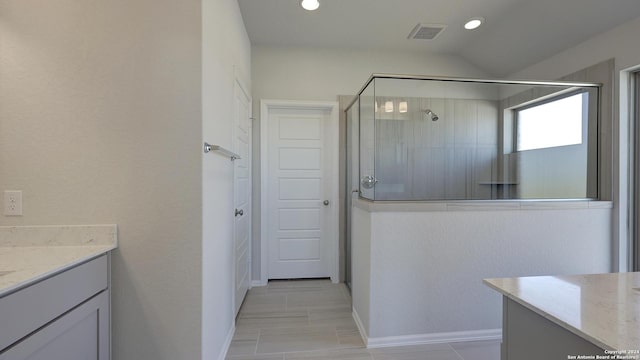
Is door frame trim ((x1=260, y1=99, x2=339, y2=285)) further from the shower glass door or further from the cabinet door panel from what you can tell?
the cabinet door panel

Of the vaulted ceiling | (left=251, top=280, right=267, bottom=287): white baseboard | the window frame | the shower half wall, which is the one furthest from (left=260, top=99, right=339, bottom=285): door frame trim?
the window frame

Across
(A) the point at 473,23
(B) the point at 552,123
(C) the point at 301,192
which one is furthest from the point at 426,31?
(C) the point at 301,192

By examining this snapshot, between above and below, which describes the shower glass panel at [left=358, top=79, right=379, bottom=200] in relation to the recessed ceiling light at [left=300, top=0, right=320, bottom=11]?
below

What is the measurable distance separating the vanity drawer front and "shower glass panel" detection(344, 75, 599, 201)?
1.69 metres

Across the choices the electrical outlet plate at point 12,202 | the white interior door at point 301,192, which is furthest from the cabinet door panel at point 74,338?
the white interior door at point 301,192

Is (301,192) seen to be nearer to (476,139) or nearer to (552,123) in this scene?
(476,139)

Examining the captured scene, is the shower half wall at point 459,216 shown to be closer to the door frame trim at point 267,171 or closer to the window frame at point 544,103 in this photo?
the window frame at point 544,103

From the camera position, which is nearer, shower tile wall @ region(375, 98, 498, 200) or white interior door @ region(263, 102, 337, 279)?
shower tile wall @ region(375, 98, 498, 200)

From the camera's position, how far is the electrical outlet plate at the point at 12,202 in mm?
1308

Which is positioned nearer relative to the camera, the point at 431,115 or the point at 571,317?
the point at 571,317

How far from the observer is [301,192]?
10.5ft

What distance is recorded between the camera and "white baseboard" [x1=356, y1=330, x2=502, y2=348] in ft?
6.36

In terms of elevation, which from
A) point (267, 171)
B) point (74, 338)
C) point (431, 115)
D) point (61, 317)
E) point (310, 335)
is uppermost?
point (431, 115)

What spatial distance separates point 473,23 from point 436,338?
2.76 metres
